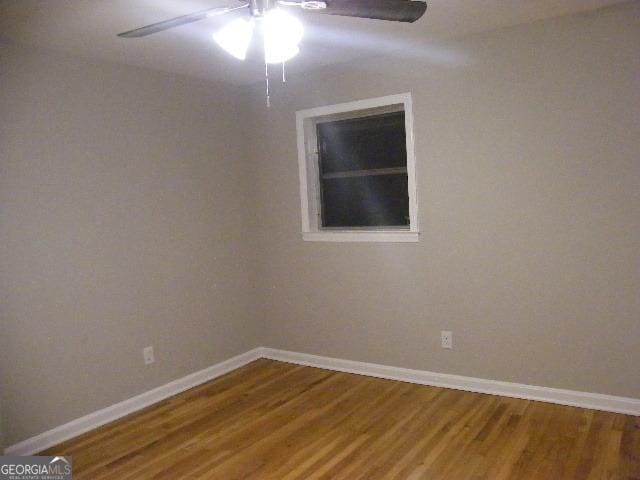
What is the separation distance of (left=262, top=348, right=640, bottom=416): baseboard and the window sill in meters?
0.96

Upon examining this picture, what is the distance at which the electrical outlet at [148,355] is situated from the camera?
12.2 feet

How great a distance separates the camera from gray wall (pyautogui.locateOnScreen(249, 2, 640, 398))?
303cm

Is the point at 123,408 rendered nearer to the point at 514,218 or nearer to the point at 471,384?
the point at 471,384

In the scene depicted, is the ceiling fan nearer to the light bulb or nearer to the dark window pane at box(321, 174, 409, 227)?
the light bulb

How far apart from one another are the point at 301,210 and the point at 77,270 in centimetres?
176

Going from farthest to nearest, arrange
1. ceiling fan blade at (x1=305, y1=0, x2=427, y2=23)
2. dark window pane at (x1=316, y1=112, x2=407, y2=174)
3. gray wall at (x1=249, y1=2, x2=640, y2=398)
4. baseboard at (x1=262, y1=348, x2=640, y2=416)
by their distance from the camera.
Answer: dark window pane at (x1=316, y1=112, x2=407, y2=174) → baseboard at (x1=262, y1=348, x2=640, y2=416) → gray wall at (x1=249, y1=2, x2=640, y2=398) → ceiling fan blade at (x1=305, y1=0, x2=427, y2=23)

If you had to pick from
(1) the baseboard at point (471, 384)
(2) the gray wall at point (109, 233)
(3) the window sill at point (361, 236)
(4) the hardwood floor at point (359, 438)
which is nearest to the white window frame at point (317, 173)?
(3) the window sill at point (361, 236)

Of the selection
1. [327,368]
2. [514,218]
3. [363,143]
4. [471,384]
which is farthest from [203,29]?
[471,384]

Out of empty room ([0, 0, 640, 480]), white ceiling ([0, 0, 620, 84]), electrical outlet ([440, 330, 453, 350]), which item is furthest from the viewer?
electrical outlet ([440, 330, 453, 350])

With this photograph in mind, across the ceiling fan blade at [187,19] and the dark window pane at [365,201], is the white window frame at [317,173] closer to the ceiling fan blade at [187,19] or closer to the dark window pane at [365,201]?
the dark window pane at [365,201]

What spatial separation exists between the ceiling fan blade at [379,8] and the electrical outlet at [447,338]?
2.31m

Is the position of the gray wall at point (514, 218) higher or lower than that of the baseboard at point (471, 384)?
higher

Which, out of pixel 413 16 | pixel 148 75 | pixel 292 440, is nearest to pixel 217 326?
pixel 292 440

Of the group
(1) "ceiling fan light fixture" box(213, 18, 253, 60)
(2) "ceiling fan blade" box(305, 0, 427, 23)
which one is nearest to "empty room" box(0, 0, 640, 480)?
(1) "ceiling fan light fixture" box(213, 18, 253, 60)
